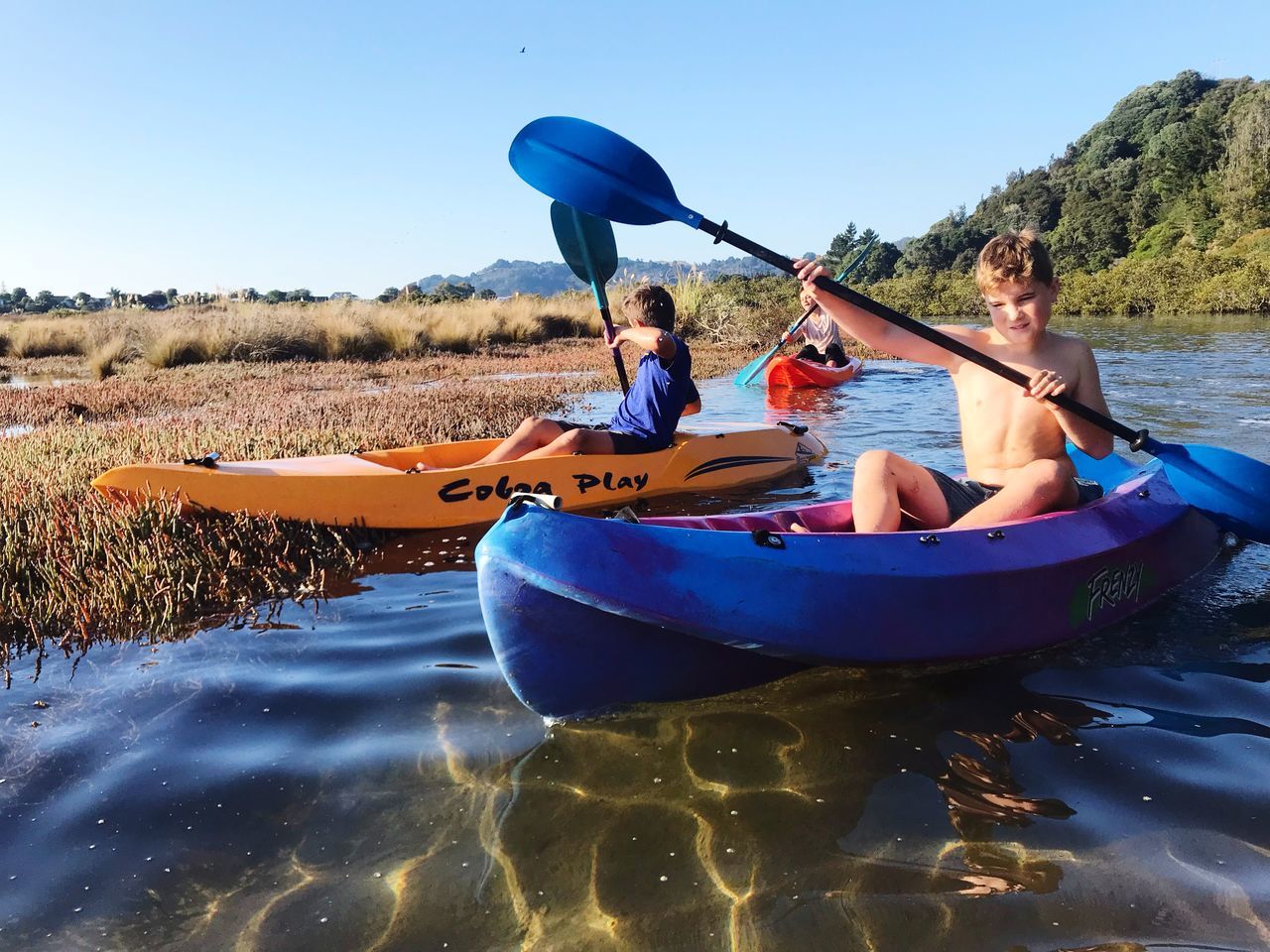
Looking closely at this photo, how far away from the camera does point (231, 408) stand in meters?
9.70

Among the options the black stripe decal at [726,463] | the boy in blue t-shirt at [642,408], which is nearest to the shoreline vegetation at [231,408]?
the boy in blue t-shirt at [642,408]

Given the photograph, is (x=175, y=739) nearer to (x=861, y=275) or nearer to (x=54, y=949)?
(x=54, y=949)

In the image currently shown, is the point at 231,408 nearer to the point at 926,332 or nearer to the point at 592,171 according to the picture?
the point at 592,171

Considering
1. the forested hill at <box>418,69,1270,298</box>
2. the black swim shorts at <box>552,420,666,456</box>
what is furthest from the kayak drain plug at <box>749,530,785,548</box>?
the forested hill at <box>418,69,1270,298</box>

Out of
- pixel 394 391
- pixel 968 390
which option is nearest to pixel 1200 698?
pixel 968 390

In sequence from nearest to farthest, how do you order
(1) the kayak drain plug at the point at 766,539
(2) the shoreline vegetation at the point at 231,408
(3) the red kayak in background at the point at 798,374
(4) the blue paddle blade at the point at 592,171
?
(1) the kayak drain plug at the point at 766,539 → (4) the blue paddle blade at the point at 592,171 → (2) the shoreline vegetation at the point at 231,408 → (3) the red kayak in background at the point at 798,374

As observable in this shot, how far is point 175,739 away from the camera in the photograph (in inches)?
116

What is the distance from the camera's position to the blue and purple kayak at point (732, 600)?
8.92 feet

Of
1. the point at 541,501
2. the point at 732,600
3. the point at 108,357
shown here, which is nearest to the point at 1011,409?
the point at 732,600

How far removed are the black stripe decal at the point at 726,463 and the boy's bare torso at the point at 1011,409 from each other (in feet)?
9.20

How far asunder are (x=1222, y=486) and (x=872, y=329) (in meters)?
1.95

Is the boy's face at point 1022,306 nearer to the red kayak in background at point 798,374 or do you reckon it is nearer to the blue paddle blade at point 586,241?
the blue paddle blade at point 586,241

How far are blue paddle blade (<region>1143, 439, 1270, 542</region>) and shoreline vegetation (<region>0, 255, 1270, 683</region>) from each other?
4.01 meters

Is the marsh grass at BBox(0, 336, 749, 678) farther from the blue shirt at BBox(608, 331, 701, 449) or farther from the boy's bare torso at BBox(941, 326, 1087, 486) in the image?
the boy's bare torso at BBox(941, 326, 1087, 486)
